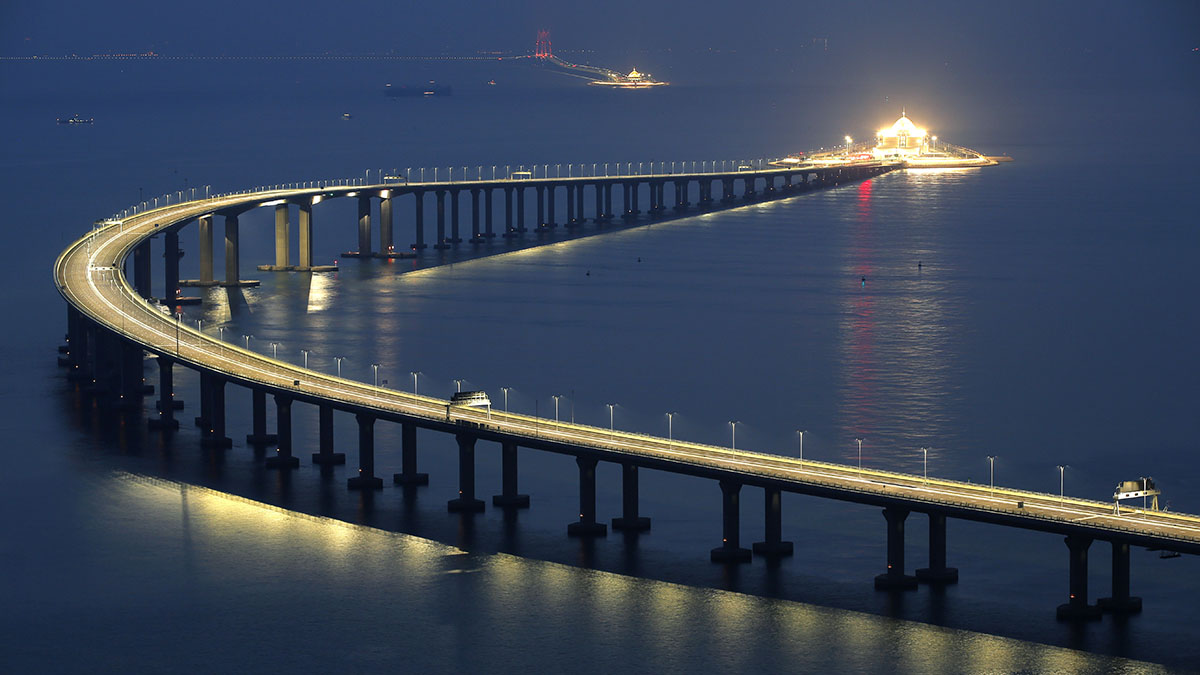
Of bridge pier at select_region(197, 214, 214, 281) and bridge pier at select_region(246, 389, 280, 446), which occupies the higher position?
bridge pier at select_region(197, 214, 214, 281)

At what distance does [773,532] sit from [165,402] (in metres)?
44.2

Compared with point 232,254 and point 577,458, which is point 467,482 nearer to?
point 577,458

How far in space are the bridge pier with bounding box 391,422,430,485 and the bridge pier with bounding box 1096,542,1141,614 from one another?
117 feet

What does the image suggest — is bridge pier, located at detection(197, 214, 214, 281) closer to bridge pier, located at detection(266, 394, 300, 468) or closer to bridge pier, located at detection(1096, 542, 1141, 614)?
bridge pier, located at detection(266, 394, 300, 468)

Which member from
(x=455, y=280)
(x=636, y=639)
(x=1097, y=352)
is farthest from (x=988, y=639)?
(x=455, y=280)

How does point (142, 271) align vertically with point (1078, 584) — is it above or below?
above

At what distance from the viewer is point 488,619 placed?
284 ft

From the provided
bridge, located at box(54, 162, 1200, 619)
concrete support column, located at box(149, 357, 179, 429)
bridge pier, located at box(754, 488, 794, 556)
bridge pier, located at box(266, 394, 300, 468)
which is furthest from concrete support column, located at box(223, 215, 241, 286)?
bridge pier, located at box(754, 488, 794, 556)

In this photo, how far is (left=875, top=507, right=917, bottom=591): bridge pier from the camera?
287ft

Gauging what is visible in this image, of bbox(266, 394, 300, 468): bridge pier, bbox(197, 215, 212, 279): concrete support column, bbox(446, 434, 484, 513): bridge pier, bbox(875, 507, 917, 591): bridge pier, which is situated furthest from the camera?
bbox(197, 215, 212, 279): concrete support column

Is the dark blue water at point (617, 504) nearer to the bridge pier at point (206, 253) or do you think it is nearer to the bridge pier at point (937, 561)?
the bridge pier at point (937, 561)

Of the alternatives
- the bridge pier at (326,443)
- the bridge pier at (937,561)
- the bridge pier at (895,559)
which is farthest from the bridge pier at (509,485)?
the bridge pier at (937,561)

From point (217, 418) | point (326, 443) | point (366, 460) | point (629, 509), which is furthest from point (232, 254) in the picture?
point (629, 509)

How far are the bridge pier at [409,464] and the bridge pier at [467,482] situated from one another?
4137 mm
